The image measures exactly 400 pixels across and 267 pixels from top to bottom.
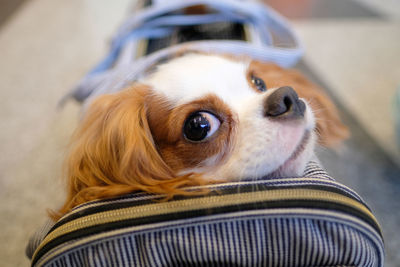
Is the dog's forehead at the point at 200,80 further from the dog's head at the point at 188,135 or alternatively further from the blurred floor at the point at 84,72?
the blurred floor at the point at 84,72

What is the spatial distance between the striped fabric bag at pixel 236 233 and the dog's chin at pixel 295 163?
0.10m

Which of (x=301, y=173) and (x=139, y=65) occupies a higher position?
(x=139, y=65)

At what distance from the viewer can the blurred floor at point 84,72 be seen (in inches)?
39.2

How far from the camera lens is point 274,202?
374 mm

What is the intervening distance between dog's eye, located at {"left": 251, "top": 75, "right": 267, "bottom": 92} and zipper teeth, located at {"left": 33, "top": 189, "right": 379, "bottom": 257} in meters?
0.32

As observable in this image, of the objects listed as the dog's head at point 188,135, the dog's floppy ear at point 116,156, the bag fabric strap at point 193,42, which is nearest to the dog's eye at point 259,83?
the dog's head at point 188,135

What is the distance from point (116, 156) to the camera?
1.81 ft

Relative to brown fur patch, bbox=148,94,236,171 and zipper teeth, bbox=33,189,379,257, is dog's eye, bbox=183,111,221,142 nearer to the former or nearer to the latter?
brown fur patch, bbox=148,94,236,171

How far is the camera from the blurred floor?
39.2 inches

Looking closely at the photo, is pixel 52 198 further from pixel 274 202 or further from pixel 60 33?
pixel 60 33

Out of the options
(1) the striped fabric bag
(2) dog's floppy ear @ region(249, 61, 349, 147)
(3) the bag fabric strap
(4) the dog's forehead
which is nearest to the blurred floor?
(2) dog's floppy ear @ region(249, 61, 349, 147)

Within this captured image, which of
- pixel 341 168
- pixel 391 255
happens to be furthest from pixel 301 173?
pixel 341 168

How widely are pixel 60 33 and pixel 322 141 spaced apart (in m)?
1.90

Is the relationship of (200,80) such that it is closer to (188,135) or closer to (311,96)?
(188,135)
